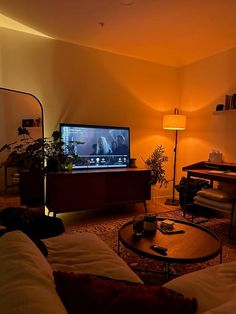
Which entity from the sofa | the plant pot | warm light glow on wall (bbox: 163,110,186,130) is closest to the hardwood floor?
the plant pot

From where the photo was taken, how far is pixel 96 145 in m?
3.70

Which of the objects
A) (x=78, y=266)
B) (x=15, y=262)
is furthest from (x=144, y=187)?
(x=15, y=262)

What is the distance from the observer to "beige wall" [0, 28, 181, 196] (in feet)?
10.9

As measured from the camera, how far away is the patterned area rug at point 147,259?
6.76 feet

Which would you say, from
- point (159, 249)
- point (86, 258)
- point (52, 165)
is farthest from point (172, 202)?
point (86, 258)

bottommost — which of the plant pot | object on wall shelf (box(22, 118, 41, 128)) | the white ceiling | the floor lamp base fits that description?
the floor lamp base

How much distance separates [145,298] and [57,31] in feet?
11.1

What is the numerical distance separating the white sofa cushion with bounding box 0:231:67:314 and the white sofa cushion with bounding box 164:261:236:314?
2.21ft

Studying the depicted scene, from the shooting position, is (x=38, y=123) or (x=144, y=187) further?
(x=144, y=187)

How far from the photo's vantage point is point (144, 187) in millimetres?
3746

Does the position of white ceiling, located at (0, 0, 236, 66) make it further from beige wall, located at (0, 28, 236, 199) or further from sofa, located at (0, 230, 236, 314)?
sofa, located at (0, 230, 236, 314)

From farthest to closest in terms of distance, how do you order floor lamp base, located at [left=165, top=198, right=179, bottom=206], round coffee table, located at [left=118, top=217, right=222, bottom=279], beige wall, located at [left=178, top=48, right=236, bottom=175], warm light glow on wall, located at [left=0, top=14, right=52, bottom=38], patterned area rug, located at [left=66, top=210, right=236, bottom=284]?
floor lamp base, located at [left=165, top=198, right=179, bottom=206] → beige wall, located at [left=178, top=48, right=236, bottom=175] → warm light glow on wall, located at [left=0, top=14, right=52, bottom=38] → patterned area rug, located at [left=66, top=210, right=236, bottom=284] → round coffee table, located at [left=118, top=217, right=222, bottom=279]

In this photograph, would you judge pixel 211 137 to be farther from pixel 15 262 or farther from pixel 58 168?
pixel 15 262

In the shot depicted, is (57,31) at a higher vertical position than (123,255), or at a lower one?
higher
